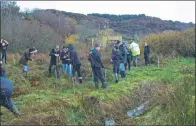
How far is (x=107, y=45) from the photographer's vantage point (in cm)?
3550

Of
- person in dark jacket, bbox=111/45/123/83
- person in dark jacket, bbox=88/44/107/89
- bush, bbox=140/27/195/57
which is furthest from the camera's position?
bush, bbox=140/27/195/57

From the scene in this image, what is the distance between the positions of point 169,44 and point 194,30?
90.0 inches

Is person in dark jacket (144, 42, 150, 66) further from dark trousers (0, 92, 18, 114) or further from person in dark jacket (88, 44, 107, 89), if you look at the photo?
dark trousers (0, 92, 18, 114)

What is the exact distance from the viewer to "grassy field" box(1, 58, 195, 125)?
986 cm

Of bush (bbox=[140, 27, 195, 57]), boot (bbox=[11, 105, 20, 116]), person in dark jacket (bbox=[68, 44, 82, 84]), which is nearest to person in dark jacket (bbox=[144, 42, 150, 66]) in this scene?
bush (bbox=[140, 27, 195, 57])

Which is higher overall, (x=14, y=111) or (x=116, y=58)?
(x=116, y=58)

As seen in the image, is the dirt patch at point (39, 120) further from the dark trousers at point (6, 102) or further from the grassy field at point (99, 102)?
the dark trousers at point (6, 102)

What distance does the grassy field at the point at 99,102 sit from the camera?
9.86 metres

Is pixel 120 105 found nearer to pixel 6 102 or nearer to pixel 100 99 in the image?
pixel 100 99

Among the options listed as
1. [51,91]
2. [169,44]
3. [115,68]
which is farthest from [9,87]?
[169,44]

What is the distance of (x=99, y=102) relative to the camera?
39.6 feet

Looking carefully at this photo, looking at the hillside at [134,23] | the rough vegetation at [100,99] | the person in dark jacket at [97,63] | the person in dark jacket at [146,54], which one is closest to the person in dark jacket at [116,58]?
the rough vegetation at [100,99]

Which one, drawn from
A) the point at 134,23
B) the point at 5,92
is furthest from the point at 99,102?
the point at 134,23

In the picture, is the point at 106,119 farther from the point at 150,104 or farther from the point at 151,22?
the point at 151,22
